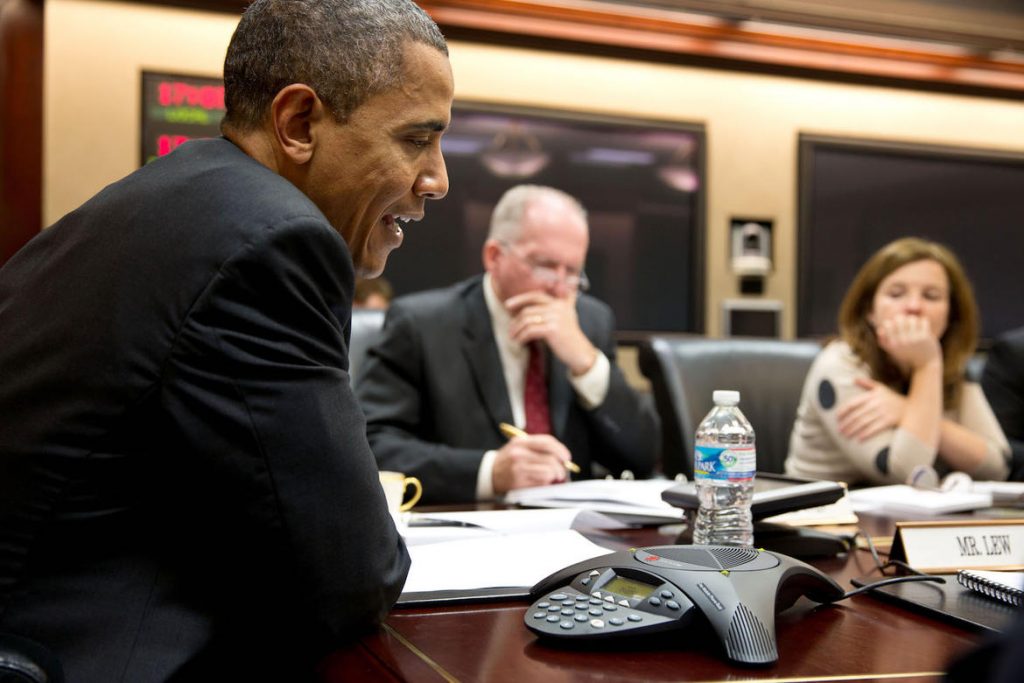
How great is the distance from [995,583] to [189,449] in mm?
739

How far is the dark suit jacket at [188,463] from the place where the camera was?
32.6 inches

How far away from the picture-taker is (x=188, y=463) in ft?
2.77

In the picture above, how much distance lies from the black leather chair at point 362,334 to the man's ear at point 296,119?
1.23 metres

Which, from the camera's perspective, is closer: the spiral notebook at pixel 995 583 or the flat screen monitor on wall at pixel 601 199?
the spiral notebook at pixel 995 583

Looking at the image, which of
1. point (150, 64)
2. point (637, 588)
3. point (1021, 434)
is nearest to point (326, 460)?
point (637, 588)

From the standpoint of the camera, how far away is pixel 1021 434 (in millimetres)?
2785

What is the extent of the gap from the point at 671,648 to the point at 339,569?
0.28 meters

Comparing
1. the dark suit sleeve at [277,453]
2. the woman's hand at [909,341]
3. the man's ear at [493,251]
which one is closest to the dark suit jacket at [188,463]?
the dark suit sleeve at [277,453]

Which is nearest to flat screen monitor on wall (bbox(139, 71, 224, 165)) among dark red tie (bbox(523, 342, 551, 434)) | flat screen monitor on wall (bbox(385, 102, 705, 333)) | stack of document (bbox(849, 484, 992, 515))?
Answer: flat screen monitor on wall (bbox(385, 102, 705, 333))

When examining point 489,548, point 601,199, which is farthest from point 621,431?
point 601,199

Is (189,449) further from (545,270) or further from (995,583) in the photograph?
(545,270)

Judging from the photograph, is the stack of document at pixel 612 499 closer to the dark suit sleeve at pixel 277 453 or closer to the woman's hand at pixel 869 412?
the dark suit sleeve at pixel 277 453

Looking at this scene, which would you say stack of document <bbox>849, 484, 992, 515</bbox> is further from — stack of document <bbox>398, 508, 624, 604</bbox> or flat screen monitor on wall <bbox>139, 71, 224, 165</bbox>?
flat screen monitor on wall <bbox>139, 71, 224, 165</bbox>

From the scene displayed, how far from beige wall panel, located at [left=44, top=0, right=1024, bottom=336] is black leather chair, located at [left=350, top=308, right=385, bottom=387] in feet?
6.60
